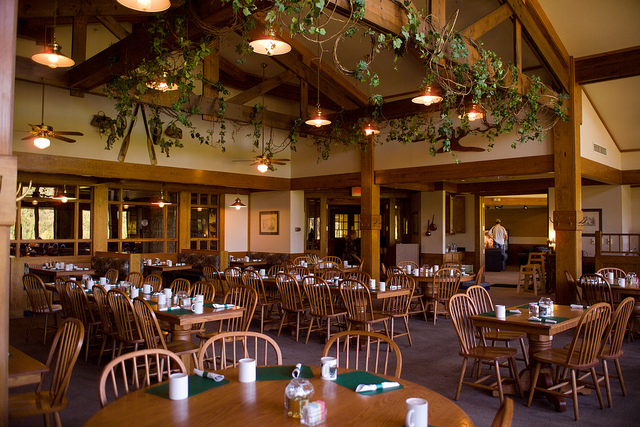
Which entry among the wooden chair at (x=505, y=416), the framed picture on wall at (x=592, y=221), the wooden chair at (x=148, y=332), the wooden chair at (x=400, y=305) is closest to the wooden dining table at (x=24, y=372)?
the wooden chair at (x=148, y=332)

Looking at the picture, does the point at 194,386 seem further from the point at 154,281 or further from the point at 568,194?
the point at 568,194

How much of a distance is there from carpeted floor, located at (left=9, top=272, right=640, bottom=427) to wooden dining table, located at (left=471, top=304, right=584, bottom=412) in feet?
0.64

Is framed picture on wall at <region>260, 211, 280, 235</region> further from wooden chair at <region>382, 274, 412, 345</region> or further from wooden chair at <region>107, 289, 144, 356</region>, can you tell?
wooden chair at <region>107, 289, 144, 356</region>

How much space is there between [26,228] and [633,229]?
12.8m

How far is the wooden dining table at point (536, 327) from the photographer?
3.99m

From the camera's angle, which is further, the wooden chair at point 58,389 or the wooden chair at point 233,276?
the wooden chair at point 233,276

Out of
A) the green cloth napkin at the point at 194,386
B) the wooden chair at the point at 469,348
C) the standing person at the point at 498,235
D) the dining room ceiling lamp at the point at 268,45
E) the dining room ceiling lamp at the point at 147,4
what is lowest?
the wooden chair at the point at 469,348

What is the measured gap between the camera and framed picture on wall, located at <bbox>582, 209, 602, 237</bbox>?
36.5 ft

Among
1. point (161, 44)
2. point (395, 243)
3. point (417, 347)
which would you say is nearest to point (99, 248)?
point (161, 44)

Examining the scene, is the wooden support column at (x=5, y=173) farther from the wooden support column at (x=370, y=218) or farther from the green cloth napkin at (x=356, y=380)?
the wooden support column at (x=370, y=218)

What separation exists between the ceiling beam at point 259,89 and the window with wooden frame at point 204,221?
→ 3230 millimetres

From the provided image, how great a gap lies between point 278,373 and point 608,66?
7.46 metres

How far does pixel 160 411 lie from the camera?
2.05m

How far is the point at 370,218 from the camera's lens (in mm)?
10438
